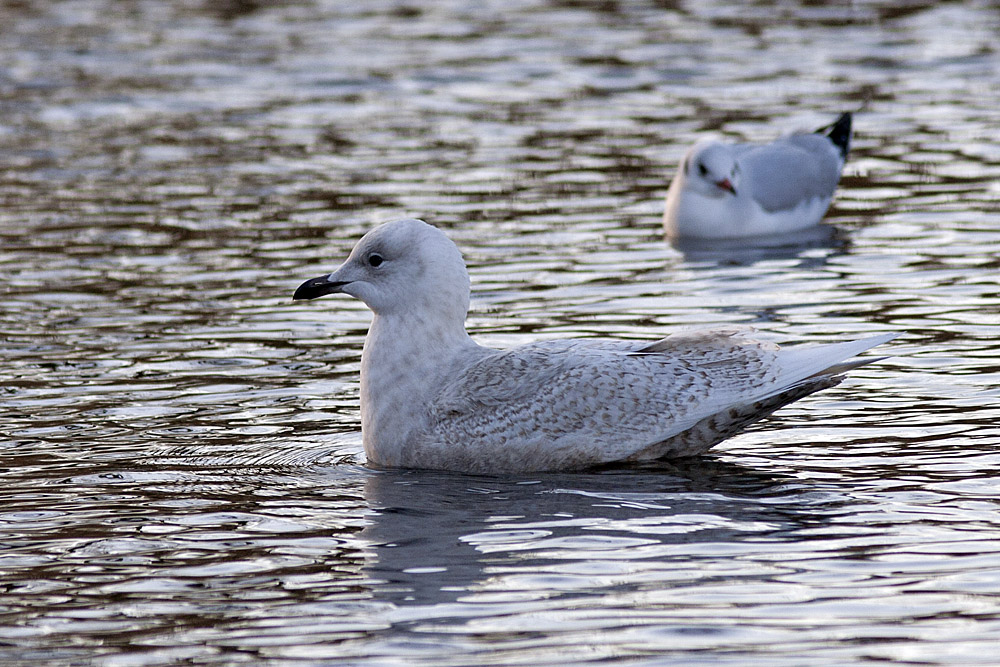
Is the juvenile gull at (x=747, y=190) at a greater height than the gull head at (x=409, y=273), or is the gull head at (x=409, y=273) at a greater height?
the gull head at (x=409, y=273)

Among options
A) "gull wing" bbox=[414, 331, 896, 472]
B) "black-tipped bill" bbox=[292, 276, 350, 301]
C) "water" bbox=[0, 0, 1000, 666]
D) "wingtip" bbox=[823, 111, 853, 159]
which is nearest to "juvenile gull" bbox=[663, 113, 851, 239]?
"wingtip" bbox=[823, 111, 853, 159]

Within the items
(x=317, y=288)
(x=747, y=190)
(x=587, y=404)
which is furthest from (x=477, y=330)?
(x=747, y=190)

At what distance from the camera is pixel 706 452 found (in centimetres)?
859

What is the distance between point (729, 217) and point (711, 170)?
1.45 ft

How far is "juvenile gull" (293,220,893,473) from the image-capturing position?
26.6ft

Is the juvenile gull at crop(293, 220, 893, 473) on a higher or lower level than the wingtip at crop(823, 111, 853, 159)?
lower

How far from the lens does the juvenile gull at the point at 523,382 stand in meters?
8.12

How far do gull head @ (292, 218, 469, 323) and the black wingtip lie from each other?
25.5 ft

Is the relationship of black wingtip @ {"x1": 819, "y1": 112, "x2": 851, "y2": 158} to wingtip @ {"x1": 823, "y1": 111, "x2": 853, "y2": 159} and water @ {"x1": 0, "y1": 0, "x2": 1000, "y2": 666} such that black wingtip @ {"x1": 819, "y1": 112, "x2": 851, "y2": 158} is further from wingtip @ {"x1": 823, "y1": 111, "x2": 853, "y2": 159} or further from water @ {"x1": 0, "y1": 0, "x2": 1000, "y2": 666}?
water @ {"x1": 0, "y1": 0, "x2": 1000, "y2": 666}

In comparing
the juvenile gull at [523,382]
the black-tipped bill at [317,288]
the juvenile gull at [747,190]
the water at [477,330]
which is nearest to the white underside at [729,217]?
the juvenile gull at [747,190]

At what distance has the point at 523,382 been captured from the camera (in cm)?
820

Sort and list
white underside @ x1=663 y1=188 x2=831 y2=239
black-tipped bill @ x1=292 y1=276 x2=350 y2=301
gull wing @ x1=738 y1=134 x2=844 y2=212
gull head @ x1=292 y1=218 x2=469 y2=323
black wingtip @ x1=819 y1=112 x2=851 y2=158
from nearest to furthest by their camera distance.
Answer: gull head @ x1=292 y1=218 x2=469 y2=323, black-tipped bill @ x1=292 y1=276 x2=350 y2=301, white underside @ x1=663 y1=188 x2=831 y2=239, gull wing @ x1=738 y1=134 x2=844 y2=212, black wingtip @ x1=819 y1=112 x2=851 y2=158

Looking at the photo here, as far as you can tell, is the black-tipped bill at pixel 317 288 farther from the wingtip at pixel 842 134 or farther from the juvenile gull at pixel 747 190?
the wingtip at pixel 842 134

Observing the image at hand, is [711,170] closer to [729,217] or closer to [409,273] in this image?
[729,217]
